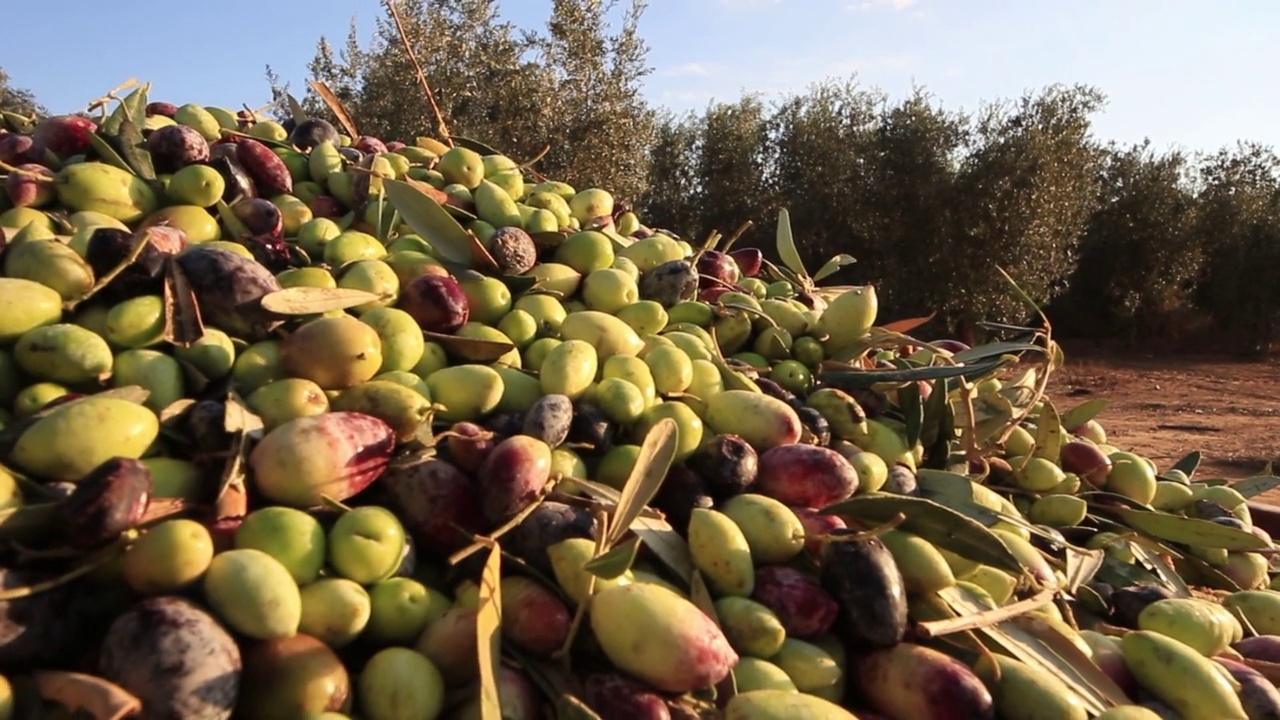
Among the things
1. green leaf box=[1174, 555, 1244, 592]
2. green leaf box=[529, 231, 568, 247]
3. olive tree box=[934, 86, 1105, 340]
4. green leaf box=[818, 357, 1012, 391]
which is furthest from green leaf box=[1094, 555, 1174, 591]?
olive tree box=[934, 86, 1105, 340]

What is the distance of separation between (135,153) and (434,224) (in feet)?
2.55

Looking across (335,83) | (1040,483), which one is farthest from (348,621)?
(335,83)

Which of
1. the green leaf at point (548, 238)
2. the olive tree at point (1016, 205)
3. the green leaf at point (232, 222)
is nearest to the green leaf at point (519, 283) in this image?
the green leaf at point (548, 238)

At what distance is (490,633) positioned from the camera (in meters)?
1.22

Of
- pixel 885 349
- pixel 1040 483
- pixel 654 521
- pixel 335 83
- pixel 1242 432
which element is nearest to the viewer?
pixel 654 521

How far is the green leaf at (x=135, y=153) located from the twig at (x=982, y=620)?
2.05m

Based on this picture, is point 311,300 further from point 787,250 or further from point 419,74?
point 787,250

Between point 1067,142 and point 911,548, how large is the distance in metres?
16.0

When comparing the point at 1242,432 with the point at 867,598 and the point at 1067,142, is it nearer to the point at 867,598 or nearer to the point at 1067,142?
the point at 1067,142

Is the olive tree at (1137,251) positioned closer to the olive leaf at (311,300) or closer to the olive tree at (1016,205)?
the olive tree at (1016,205)

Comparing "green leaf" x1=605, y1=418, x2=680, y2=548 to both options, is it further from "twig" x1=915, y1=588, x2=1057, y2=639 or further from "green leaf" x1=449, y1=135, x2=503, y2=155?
"green leaf" x1=449, y1=135, x2=503, y2=155

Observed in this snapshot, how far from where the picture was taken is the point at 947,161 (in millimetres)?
15812

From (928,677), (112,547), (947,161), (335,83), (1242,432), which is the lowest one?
(1242,432)

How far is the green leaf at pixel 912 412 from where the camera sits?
209cm
